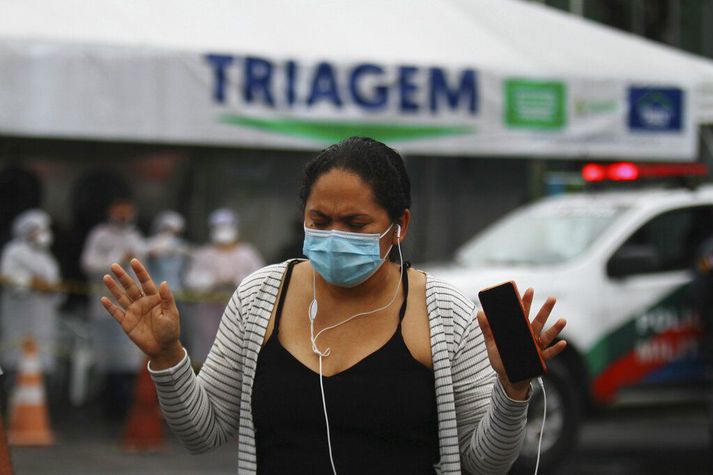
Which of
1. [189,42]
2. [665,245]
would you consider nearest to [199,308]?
[189,42]

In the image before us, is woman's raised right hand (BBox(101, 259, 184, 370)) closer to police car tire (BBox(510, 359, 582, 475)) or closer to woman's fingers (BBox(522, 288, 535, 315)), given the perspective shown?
woman's fingers (BBox(522, 288, 535, 315))

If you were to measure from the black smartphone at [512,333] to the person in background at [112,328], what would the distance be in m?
8.72

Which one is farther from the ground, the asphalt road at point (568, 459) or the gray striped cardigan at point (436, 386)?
the gray striped cardigan at point (436, 386)

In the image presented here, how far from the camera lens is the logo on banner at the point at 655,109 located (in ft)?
37.0

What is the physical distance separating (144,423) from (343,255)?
752cm

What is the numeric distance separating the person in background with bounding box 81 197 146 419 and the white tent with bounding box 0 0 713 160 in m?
1.84

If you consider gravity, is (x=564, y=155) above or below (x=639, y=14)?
below

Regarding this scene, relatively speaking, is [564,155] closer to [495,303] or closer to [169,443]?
[169,443]

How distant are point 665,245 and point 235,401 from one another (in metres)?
7.10

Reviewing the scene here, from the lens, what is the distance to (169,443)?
35.0ft

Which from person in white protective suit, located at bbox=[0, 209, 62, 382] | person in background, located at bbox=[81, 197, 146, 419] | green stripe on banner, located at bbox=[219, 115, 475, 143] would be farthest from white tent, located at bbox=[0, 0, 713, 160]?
person in background, located at bbox=[81, 197, 146, 419]

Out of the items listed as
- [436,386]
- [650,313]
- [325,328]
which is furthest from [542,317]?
[650,313]

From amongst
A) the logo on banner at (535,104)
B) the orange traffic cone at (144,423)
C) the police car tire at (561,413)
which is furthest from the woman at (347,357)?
the logo on banner at (535,104)

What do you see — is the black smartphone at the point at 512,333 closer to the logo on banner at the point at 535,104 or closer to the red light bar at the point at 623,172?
the red light bar at the point at 623,172
